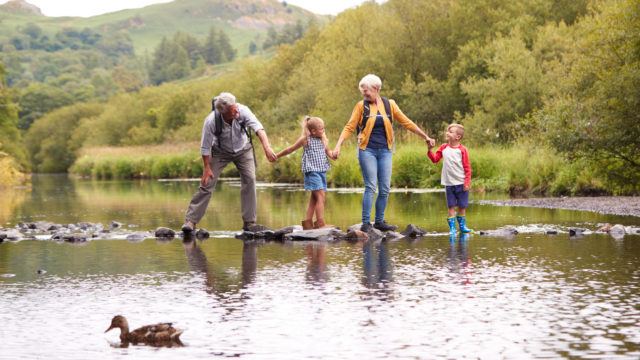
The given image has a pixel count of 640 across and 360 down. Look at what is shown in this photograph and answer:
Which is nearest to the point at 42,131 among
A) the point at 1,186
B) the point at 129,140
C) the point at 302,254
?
the point at 129,140

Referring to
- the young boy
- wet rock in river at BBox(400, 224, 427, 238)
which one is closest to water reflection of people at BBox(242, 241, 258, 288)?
wet rock in river at BBox(400, 224, 427, 238)

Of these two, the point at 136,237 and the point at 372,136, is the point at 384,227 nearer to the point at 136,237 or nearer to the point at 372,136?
the point at 372,136

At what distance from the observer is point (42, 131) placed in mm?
146000

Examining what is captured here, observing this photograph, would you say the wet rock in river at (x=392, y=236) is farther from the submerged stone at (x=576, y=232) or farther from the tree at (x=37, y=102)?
the tree at (x=37, y=102)

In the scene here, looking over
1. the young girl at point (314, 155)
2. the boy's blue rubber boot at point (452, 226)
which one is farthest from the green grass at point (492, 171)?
the young girl at point (314, 155)

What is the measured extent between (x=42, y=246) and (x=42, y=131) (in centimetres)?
13587

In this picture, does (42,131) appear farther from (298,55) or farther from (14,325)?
(14,325)

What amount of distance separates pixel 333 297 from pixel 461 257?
348cm

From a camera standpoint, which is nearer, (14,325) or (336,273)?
(14,325)

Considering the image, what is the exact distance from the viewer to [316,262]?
12.4m

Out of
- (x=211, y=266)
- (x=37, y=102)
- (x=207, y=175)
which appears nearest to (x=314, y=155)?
(x=207, y=175)

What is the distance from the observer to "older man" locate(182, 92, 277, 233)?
1592 cm

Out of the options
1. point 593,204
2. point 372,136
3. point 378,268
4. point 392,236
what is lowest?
point 378,268

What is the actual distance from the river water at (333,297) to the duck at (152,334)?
0.36 ft
